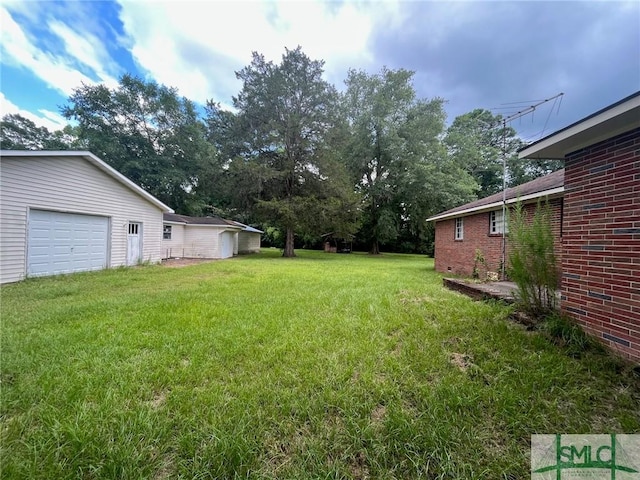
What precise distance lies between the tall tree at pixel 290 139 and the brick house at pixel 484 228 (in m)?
8.28

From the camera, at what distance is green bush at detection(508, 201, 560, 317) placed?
3.80m

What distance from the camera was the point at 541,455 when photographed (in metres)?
1.79

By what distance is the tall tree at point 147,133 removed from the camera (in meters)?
23.7

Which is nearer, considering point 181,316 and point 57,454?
point 57,454

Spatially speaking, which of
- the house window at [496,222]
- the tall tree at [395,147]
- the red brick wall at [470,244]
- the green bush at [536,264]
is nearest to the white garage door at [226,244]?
the tall tree at [395,147]

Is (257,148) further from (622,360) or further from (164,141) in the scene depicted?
(622,360)

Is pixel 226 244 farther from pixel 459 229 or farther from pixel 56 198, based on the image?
pixel 459 229

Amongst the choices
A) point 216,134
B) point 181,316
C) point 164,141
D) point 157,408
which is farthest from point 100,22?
point 164,141

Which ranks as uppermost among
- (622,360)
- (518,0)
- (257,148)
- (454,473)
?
(257,148)

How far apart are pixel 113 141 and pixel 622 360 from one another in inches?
1274

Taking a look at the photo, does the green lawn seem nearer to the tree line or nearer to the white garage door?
the white garage door

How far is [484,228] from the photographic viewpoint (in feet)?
30.2

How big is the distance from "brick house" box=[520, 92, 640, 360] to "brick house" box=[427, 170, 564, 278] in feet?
10.2

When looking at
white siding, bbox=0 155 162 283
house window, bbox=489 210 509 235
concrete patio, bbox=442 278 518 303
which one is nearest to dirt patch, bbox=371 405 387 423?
concrete patio, bbox=442 278 518 303
